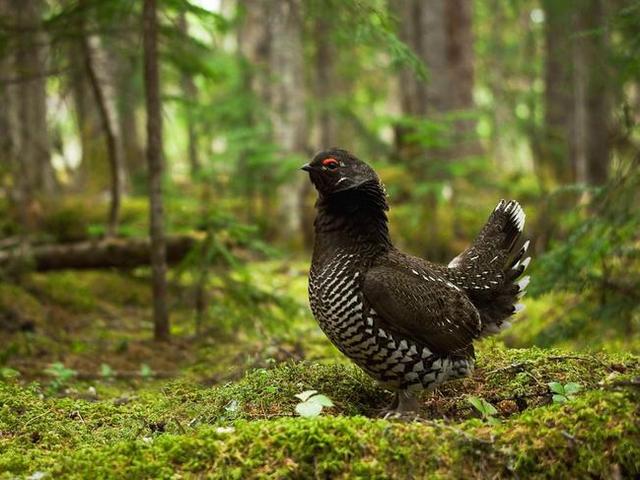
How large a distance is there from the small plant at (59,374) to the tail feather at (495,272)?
3.34 meters

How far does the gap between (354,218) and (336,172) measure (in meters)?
0.34

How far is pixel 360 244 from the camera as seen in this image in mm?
4734

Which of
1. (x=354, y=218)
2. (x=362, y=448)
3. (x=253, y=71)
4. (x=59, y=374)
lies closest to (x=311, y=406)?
(x=362, y=448)

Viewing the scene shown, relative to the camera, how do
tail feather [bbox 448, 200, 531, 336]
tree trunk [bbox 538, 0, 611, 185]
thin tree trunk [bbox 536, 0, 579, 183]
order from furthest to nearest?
thin tree trunk [bbox 536, 0, 579, 183], tree trunk [bbox 538, 0, 611, 185], tail feather [bbox 448, 200, 531, 336]

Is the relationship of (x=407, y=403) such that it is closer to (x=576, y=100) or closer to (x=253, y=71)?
(x=253, y=71)

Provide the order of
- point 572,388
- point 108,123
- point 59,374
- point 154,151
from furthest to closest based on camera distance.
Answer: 1. point 108,123
2. point 154,151
3. point 59,374
4. point 572,388

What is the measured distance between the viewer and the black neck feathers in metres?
4.77

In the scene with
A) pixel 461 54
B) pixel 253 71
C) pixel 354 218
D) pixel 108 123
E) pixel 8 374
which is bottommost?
pixel 8 374

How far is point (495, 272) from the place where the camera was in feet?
17.7

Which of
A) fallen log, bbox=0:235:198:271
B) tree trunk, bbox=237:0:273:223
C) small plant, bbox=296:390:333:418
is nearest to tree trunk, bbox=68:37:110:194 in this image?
tree trunk, bbox=237:0:273:223

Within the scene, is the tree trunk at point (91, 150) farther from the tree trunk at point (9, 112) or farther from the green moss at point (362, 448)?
the green moss at point (362, 448)

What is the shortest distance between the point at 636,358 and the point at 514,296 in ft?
3.25

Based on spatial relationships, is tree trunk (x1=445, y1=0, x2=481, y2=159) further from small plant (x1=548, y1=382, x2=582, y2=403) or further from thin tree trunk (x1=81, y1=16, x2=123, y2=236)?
small plant (x1=548, y1=382, x2=582, y2=403)

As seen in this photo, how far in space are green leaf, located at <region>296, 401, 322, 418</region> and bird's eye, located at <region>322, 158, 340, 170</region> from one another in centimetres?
160
